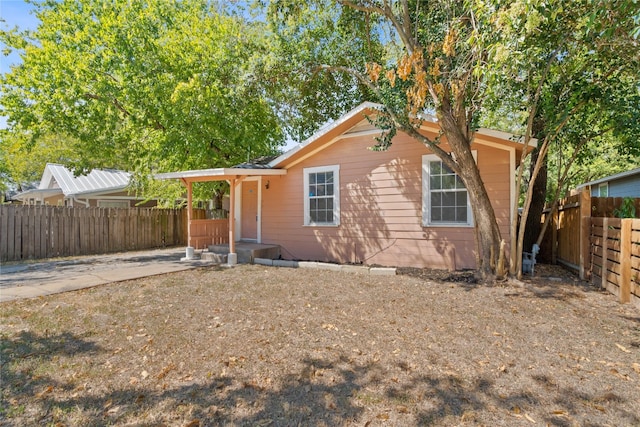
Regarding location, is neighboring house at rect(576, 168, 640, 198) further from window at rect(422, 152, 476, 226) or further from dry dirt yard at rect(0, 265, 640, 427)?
dry dirt yard at rect(0, 265, 640, 427)

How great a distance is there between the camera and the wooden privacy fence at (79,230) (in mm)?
9648

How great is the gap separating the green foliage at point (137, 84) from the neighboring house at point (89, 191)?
5270 millimetres

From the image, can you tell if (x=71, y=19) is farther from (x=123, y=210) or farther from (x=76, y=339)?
(x=76, y=339)

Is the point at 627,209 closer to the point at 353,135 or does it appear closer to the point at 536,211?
the point at 536,211

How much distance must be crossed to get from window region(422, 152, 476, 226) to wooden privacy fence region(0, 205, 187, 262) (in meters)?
10.1

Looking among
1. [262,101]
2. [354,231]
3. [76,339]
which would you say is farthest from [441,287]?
[262,101]

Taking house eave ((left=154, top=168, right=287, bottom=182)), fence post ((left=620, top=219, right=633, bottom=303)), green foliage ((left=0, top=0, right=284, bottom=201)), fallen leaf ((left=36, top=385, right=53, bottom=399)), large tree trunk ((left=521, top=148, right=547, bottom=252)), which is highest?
green foliage ((left=0, top=0, right=284, bottom=201))

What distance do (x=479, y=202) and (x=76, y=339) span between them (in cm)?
646

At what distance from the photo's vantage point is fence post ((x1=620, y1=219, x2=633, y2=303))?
5051 millimetres

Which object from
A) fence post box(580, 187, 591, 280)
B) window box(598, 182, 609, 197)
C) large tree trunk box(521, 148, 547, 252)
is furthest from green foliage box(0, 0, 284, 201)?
window box(598, 182, 609, 197)

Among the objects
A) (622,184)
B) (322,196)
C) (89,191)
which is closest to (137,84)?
(322,196)

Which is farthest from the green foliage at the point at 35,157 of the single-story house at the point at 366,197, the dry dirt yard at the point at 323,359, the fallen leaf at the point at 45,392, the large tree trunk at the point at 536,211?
the large tree trunk at the point at 536,211

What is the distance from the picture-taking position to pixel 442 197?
313 inches

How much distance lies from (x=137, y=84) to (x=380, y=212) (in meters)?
8.45
